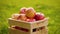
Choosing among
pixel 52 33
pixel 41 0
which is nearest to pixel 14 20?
pixel 52 33

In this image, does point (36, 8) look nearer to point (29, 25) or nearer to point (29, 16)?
point (29, 16)

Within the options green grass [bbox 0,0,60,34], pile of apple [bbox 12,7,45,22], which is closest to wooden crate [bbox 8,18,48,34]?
pile of apple [bbox 12,7,45,22]

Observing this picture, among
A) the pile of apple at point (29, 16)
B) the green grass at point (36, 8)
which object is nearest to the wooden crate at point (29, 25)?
the pile of apple at point (29, 16)

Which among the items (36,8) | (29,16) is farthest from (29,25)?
(36,8)

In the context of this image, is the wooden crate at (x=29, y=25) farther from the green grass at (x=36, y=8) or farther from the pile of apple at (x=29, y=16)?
the green grass at (x=36, y=8)

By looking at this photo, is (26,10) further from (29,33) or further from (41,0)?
(41,0)

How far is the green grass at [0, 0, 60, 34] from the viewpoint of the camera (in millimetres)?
3059

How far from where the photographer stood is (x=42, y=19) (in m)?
1.89

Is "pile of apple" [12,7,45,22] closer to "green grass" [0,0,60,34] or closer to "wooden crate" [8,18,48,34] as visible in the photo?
"wooden crate" [8,18,48,34]

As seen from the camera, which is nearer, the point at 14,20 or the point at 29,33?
the point at 29,33

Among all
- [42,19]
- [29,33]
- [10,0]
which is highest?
[10,0]

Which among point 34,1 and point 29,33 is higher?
point 34,1

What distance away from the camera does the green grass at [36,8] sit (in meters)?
3.06

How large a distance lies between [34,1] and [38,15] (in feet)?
6.44
